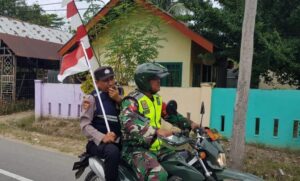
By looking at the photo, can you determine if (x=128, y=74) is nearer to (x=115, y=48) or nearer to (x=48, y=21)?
(x=115, y=48)

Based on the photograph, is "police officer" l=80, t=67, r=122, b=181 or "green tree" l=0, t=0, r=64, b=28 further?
"green tree" l=0, t=0, r=64, b=28

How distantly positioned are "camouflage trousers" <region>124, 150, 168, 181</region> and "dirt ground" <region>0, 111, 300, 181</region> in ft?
13.5

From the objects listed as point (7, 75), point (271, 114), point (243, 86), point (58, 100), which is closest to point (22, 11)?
point (7, 75)

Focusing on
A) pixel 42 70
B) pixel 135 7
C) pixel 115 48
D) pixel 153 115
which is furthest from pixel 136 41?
pixel 42 70

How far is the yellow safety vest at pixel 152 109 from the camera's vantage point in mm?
3824

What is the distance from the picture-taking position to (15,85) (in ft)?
58.0

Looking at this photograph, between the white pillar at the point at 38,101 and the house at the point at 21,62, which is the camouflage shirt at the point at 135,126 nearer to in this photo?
the white pillar at the point at 38,101

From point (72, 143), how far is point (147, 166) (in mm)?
7131

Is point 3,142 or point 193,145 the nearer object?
point 193,145

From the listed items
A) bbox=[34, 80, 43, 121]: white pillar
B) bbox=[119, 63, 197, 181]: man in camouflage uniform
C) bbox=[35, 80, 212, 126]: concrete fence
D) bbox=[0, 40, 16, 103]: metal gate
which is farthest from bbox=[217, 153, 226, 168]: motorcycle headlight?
bbox=[0, 40, 16, 103]: metal gate

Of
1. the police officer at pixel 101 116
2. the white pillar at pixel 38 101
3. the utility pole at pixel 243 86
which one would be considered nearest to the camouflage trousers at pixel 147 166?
the police officer at pixel 101 116

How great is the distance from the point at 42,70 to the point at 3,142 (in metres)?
10.7

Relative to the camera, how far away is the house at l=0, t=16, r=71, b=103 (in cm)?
1747

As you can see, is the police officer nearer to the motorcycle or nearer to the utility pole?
the motorcycle
